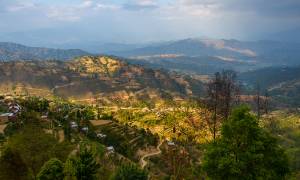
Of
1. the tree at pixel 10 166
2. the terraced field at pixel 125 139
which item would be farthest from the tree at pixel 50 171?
the terraced field at pixel 125 139

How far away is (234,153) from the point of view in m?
40.8

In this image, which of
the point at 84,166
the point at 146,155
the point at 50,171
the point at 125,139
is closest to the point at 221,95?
the point at 84,166

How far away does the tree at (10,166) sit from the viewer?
55594mm

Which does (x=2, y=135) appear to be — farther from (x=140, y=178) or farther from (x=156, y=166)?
(x=156, y=166)

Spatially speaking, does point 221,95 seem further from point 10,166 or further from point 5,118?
point 5,118

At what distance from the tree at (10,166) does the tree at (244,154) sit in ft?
93.0

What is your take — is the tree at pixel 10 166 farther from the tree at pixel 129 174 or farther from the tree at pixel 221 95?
the tree at pixel 221 95

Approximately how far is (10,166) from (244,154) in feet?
109

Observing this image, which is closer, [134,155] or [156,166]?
[156,166]

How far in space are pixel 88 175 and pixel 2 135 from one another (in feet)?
152

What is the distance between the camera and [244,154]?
39938 millimetres

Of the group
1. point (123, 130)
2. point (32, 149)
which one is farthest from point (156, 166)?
point (32, 149)

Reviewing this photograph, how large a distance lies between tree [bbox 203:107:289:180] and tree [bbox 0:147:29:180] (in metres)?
28.4

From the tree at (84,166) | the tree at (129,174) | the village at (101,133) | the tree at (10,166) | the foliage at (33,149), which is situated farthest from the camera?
the village at (101,133)
